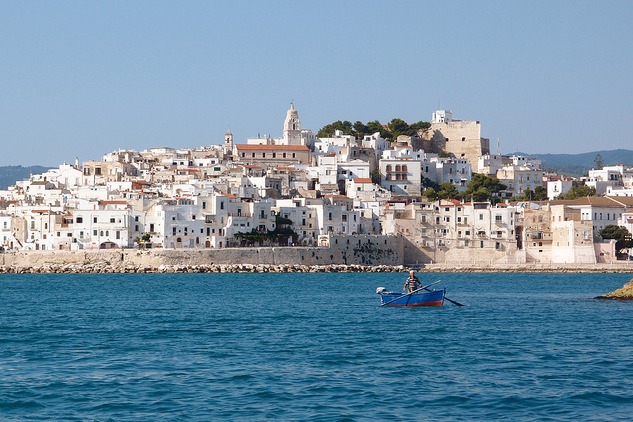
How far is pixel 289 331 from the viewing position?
25.4 metres

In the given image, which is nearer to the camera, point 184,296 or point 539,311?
point 539,311

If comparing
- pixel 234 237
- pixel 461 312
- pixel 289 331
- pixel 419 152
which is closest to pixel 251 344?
pixel 289 331

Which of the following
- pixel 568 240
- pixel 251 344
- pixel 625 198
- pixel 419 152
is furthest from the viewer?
pixel 419 152

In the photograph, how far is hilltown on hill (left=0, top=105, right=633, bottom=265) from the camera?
65.1 metres

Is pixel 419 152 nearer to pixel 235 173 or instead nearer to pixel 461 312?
pixel 235 173

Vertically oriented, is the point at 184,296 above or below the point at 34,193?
below

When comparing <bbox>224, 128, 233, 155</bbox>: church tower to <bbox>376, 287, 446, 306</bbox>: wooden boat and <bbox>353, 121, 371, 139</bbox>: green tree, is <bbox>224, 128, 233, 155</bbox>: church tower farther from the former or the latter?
<bbox>376, 287, 446, 306</bbox>: wooden boat

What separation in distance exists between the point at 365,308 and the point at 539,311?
4941 mm

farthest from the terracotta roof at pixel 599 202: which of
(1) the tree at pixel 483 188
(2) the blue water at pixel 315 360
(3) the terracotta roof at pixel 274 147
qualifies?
(2) the blue water at pixel 315 360

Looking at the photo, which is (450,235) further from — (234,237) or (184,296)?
(184,296)

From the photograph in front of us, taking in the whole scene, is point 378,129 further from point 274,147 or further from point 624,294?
point 624,294

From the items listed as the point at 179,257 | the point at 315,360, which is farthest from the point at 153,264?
the point at 315,360

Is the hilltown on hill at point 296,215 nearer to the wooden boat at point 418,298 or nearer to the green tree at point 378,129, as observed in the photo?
the green tree at point 378,129

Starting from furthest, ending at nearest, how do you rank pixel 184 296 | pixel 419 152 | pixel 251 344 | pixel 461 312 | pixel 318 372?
1. pixel 419 152
2. pixel 184 296
3. pixel 461 312
4. pixel 251 344
5. pixel 318 372
